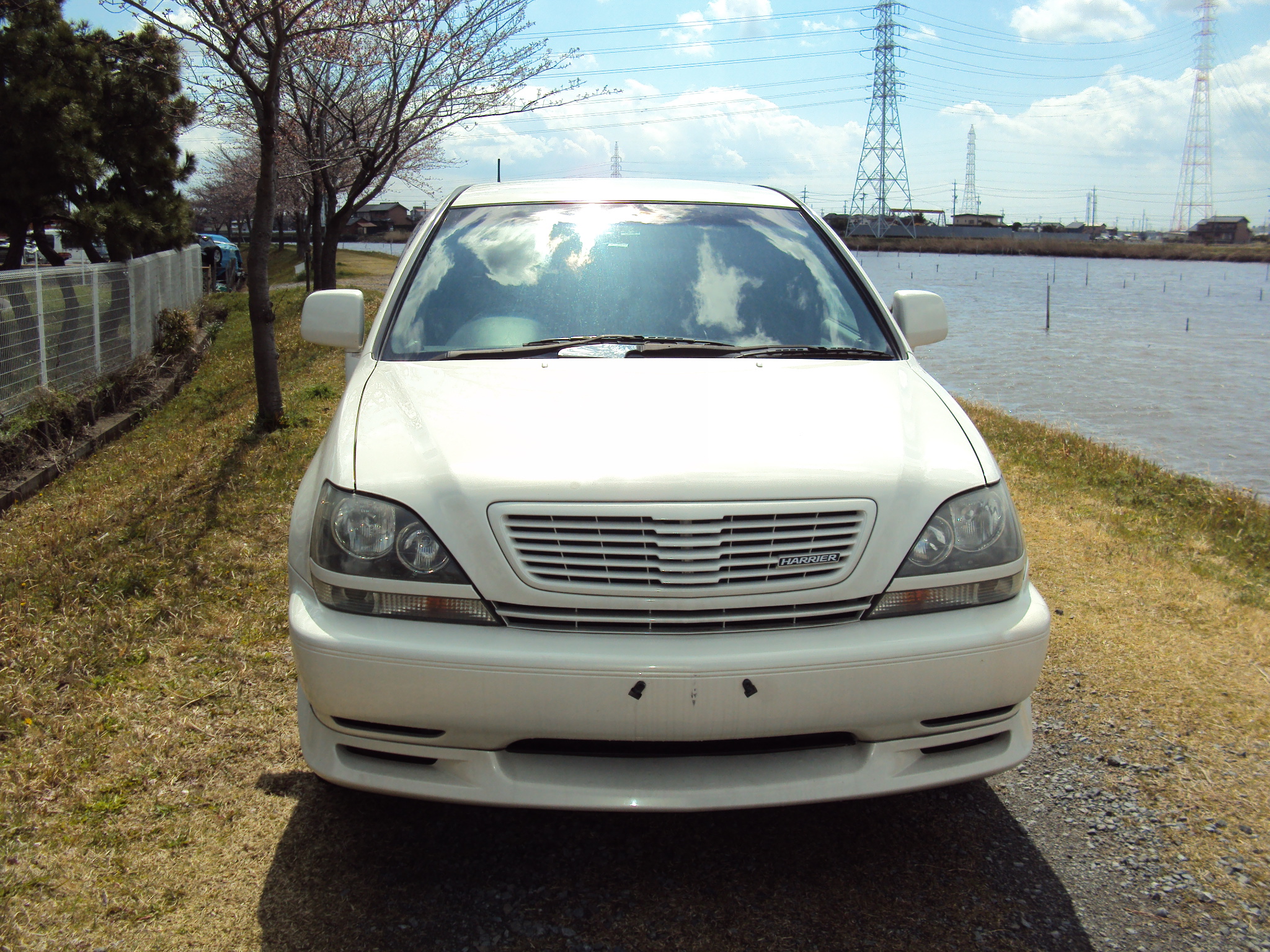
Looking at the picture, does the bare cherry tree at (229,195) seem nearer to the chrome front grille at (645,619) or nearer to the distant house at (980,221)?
the chrome front grille at (645,619)

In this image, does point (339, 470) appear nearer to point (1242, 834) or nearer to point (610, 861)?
point (610, 861)

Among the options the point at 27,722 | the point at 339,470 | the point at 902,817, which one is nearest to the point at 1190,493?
the point at 902,817

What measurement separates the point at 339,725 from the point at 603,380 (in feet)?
3.85

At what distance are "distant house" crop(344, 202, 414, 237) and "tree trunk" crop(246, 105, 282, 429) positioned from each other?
93.4m

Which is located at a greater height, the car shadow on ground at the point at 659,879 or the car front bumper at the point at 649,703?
the car front bumper at the point at 649,703

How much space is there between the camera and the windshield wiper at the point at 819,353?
10.6ft

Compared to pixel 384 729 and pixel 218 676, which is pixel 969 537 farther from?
pixel 218 676

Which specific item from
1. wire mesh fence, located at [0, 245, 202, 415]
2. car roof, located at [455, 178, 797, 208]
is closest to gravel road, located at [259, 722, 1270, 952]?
car roof, located at [455, 178, 797, 208]

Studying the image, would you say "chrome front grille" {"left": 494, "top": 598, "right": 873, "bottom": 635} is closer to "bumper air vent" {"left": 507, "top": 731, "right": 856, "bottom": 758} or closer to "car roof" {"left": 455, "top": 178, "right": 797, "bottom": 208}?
"bumper air vent" {"left": 507, "top": 731, "right": 856, "bottom": 758}

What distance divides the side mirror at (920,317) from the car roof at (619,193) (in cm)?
70

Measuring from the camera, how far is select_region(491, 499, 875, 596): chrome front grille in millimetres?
2244

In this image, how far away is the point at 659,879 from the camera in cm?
257

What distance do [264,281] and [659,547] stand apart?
7112 mm

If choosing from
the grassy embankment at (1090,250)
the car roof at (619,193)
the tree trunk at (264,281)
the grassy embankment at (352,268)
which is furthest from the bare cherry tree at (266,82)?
the grassy embankment at (1090,250)
